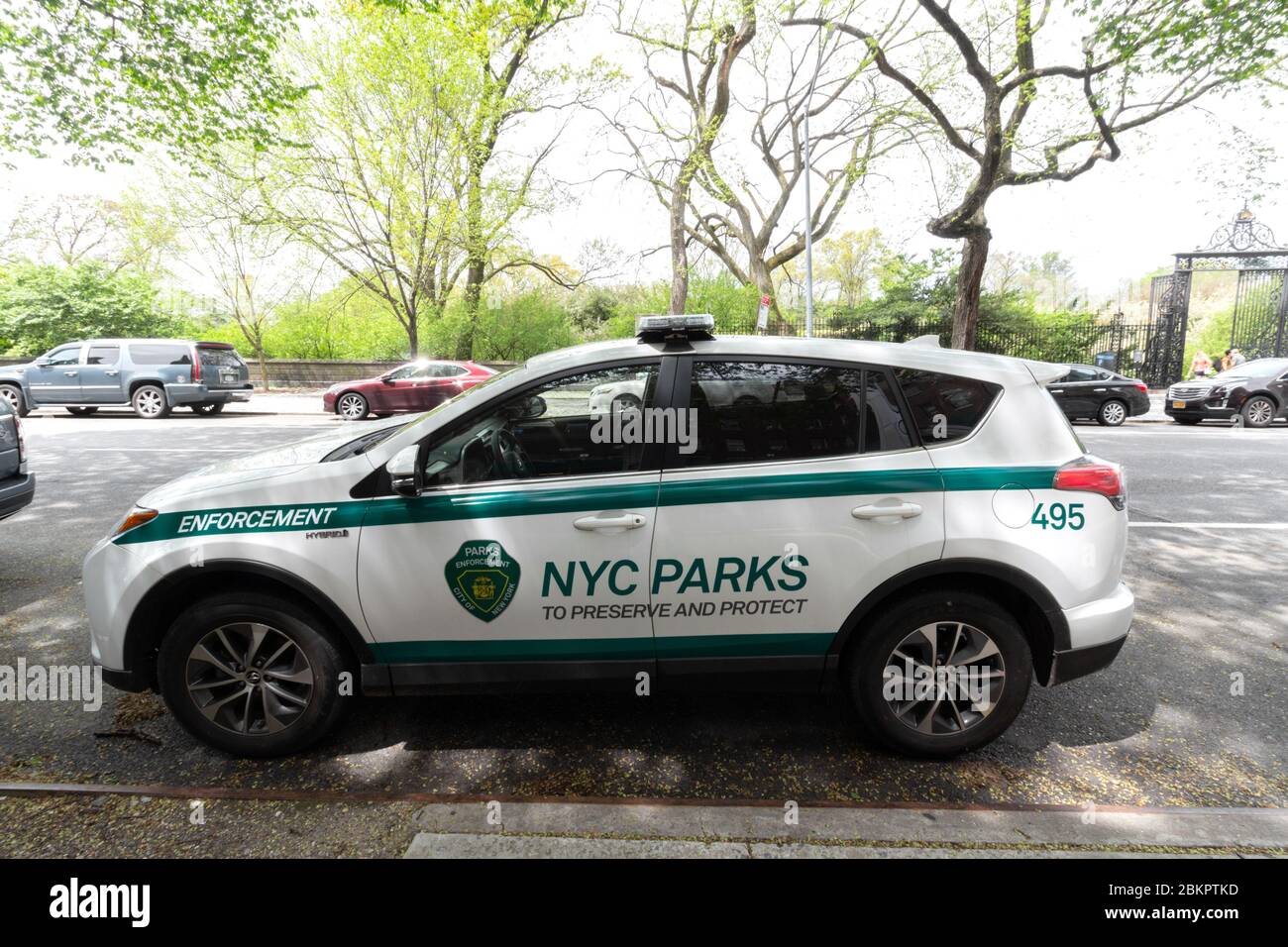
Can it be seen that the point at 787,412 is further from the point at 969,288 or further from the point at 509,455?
the point at 969,288

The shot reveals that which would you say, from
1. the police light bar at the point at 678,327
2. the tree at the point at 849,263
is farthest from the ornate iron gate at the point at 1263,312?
the police light bar at the point at 678,327

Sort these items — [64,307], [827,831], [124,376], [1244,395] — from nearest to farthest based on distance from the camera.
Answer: [827,831] → [1244,395] → [124,376] → [64,307]

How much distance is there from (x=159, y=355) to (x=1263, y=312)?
1274 inches

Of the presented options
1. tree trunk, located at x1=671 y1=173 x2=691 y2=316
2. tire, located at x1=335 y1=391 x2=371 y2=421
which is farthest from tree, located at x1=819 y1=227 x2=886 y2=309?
tire, located at x1=335 y1=391 x2=371 y2=421

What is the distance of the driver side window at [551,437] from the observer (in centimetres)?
256

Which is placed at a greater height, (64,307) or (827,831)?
(64,307)

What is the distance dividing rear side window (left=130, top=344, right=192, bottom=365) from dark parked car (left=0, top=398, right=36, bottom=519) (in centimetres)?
1230

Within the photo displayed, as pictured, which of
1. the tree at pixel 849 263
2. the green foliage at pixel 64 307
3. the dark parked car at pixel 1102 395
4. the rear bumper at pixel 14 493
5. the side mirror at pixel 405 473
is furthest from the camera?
the tree at pixel 849 263

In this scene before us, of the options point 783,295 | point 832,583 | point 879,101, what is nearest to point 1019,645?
point 832,583

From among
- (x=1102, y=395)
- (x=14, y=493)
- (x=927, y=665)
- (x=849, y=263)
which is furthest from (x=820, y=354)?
(x=849, y=263)

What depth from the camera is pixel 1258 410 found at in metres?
13.6

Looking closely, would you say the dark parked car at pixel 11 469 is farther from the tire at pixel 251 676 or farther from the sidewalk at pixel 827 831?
the sidewalk at pixel 827 831

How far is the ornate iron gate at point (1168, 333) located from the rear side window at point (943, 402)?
24.3 metres
